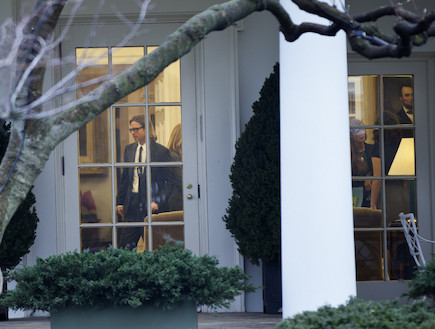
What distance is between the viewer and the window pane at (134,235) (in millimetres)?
7309

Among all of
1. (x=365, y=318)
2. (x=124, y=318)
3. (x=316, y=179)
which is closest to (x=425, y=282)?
(x=316, y=179)

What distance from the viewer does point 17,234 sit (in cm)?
665

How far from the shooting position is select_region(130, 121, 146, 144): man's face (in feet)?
24.1

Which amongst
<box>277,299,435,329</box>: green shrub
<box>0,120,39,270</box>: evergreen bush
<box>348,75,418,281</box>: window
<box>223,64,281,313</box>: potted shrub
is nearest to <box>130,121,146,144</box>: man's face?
<box>223,64,281,313</box>: potted shrub

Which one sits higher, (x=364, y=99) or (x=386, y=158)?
(x=364, y=99)

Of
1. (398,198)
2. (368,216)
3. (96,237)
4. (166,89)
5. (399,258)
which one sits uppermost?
(166,89)

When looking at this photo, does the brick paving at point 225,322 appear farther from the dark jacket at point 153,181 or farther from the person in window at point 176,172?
the dark jacket at point 153,181

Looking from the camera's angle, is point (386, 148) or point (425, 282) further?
point (386, 148)

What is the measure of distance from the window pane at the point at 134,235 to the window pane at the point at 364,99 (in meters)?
2.50

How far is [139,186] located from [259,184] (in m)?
→ 1.33

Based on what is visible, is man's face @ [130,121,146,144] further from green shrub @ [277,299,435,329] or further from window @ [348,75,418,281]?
green shrub @ [277,299,435,329]

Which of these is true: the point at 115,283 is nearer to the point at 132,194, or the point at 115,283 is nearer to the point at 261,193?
the point at 261,193

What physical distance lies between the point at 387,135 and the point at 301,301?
352cm

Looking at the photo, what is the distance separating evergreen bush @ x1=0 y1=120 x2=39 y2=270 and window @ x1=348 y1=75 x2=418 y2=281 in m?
3.31
